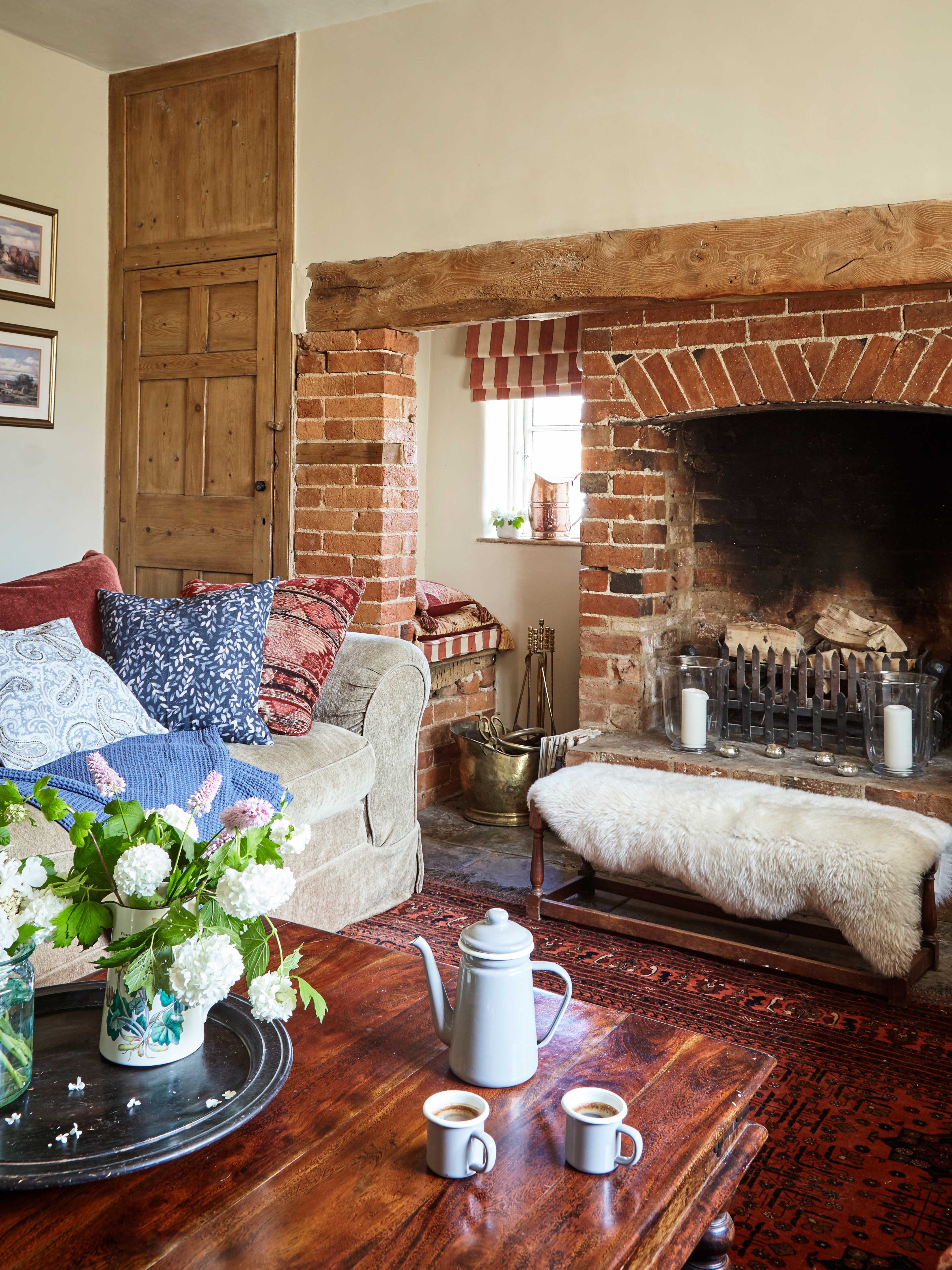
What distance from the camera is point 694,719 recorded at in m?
3.27

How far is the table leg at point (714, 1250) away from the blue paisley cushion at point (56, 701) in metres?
1.56

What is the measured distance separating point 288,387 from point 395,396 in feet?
1.39

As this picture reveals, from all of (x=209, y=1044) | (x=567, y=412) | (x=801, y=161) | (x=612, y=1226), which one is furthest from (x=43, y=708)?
(x=567, y=412)

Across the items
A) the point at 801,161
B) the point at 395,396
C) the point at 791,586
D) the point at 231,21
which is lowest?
the point at 791,586

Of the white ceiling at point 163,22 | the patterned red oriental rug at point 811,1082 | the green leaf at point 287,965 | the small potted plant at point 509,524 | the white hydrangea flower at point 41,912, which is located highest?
the white ceiling at point 163,22

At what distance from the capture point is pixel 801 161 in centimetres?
297

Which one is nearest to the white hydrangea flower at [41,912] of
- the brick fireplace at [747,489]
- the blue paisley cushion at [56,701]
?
the blue paisley cushion at [56,701]

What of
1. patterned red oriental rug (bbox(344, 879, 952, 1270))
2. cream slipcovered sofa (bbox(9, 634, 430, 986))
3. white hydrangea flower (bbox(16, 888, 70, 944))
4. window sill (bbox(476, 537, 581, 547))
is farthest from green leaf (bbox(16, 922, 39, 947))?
window sill (bbox(476, 537, 581, 547))

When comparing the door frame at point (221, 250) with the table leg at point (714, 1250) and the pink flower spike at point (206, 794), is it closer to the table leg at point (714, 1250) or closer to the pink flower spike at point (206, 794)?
the pink flower spike at point (206, 794)

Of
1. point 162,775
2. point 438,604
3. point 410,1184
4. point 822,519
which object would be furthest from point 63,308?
point 410,1184

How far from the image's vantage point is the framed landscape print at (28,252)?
3914mm

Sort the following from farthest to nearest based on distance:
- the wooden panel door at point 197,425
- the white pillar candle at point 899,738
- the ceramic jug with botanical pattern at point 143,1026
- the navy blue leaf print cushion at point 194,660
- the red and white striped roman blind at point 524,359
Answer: the red and white striped roman blind at point 524,359
the wooden panel door at point 197,425
the white pillar candle at point 899,738
the navy blue leaf print cushion at point 194,660
the ceramic jug with botanical pattern at point 143,1026

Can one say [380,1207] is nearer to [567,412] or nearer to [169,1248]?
[169,1248]

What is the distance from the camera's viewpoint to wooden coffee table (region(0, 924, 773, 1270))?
0.99 m
